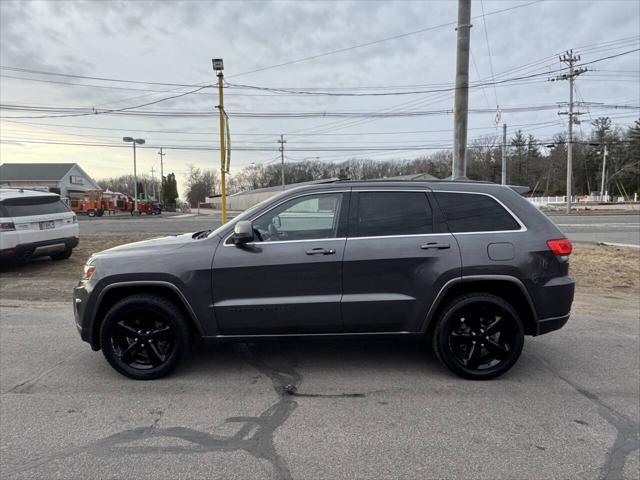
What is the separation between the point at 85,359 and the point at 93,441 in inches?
68.6

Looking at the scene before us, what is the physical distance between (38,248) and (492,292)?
8.84 metres

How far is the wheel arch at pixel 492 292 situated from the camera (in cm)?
374

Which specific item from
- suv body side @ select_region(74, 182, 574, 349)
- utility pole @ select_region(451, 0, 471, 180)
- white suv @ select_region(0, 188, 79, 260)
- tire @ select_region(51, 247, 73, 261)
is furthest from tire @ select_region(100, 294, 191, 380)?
tire @ select_region(51, 247, 73, 261)

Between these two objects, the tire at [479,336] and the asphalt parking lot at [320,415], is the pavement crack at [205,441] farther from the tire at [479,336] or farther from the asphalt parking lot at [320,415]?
the tire at [479,336]

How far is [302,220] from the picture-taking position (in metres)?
3.95

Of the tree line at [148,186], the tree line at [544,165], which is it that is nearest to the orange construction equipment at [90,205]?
the tree line at [148,186]

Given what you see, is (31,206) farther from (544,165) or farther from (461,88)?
(544,165)

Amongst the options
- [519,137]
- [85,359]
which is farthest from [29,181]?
[519,137]

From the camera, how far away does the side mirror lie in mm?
3676

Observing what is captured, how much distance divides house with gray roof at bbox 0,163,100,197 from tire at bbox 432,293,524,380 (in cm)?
7321

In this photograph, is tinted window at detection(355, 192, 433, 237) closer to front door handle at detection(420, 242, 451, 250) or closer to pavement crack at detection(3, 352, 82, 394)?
front door handle at detection(420, 242, 451, 250)

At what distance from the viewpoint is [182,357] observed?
3893 mm

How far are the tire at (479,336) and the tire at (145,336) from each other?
237 cm

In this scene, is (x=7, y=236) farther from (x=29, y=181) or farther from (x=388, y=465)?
(x=29, y=181)
